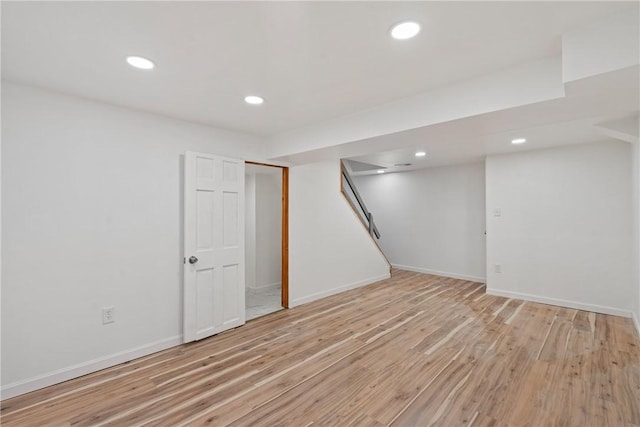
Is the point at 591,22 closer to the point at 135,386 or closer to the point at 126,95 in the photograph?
the point at 126,95

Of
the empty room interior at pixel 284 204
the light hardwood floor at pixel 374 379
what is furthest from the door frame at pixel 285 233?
the light hardwood floor at pixel 374 379

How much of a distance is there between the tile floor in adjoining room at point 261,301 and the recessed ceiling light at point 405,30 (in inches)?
135

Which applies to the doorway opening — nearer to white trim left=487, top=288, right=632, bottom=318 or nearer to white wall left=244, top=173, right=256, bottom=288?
white wall left=244, top=173, right=256, bottom=288

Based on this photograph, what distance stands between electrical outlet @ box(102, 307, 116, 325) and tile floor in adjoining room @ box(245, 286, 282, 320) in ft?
4.94

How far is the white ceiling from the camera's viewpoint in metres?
1.40

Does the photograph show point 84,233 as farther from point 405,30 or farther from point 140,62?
point 405,30

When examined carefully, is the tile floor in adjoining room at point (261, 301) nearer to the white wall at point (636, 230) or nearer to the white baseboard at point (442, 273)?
the white baseboard at point (442, 273)

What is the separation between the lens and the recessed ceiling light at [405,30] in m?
1.51

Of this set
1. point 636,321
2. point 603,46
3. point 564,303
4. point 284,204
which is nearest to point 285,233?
point 284,204

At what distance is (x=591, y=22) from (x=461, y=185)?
4642 millimetres

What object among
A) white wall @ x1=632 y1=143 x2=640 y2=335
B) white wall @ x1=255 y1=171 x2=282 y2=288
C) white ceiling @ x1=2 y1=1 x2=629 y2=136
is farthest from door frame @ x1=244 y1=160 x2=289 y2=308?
white wall @ x1=632 y1=143 x2=640 y2=335

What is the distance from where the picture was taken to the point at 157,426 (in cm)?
183

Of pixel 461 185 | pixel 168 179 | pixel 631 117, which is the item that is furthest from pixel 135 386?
pixel 461 185

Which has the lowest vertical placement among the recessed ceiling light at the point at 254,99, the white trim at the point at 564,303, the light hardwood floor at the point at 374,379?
the light hardwood floor at the point at 374,379
